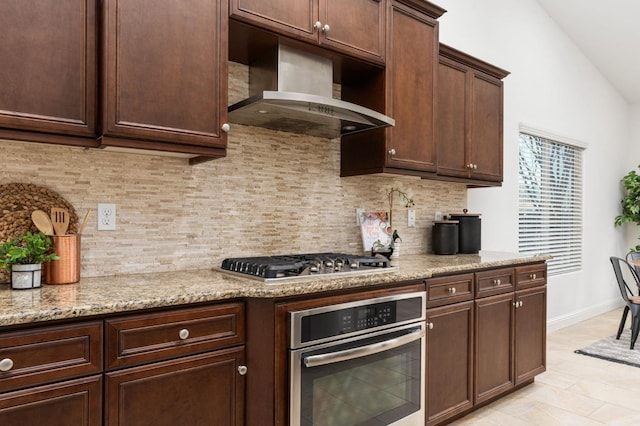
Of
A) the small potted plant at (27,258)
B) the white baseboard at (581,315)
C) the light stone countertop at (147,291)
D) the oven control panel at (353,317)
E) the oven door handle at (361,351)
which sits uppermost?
the small potted plant at (27,258)

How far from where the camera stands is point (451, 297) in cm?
252

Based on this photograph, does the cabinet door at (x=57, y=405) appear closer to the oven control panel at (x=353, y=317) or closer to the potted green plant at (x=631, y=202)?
the oven control panel at (x=353, y=317)

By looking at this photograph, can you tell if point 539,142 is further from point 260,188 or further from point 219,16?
point 219,16

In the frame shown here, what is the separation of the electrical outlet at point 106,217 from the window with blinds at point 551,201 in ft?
12.6

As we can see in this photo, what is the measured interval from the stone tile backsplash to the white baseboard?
287 cm

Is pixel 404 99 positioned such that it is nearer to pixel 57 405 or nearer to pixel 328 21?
pixel 328 21

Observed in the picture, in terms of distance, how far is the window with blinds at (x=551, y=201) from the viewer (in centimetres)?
457

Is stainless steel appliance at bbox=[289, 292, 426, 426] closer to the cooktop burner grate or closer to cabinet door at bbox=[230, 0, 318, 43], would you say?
the cooktop burner grate

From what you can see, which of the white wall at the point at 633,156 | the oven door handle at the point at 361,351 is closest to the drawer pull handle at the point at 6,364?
the oven door handle at the point at 361,351

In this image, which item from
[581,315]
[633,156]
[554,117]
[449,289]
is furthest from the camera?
[633,156]

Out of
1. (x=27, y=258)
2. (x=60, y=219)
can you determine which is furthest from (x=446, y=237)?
(x=27, y=258)

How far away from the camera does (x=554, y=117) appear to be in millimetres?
4930

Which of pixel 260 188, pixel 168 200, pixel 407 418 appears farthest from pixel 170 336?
pixel 407 418

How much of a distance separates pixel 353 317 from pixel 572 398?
6.90ft
